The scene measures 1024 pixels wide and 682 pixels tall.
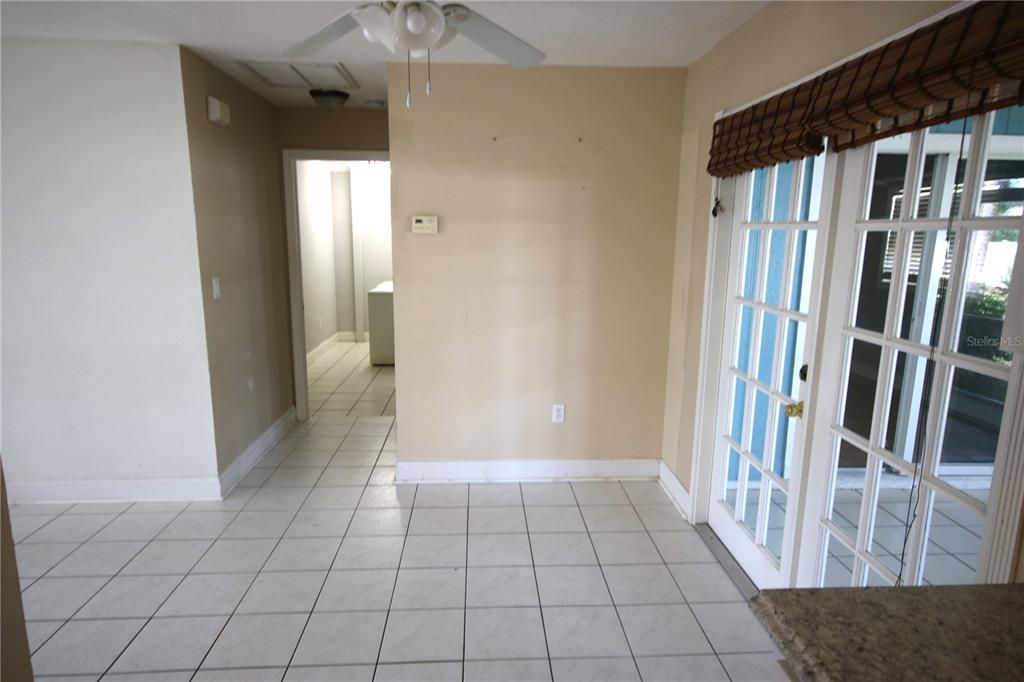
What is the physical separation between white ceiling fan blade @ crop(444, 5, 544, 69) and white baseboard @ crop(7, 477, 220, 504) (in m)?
2.81

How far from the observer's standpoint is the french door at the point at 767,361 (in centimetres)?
213

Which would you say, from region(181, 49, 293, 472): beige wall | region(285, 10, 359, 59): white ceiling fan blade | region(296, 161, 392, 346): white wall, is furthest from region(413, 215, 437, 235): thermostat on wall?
region(296, 161, 392, 346): white wall

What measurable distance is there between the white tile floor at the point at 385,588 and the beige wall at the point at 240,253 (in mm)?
592

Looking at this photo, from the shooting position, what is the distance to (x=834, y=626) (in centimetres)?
86

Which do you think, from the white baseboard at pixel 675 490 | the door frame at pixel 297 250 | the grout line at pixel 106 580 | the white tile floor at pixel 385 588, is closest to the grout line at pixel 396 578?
the white tile floor at pixel 385 588

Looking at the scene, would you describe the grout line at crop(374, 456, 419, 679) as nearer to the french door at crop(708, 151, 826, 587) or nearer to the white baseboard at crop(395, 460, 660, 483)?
the white baseboard at crop(395, 460, 660, 483)

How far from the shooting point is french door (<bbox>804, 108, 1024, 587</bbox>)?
1.33 meters

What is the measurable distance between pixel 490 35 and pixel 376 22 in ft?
1.16

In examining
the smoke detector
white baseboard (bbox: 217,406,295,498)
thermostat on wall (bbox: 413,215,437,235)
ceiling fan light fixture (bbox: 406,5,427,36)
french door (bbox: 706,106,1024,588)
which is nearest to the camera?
french door (bbox: 706,106,1024,588)

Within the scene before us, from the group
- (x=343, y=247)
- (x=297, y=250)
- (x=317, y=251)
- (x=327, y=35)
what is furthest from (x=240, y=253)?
(x=343, y=247)

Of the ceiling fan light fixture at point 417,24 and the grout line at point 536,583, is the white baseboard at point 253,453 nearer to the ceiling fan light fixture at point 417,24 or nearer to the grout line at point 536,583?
the grout line at point 536,583

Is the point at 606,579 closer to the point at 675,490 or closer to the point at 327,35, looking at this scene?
the point at 675,490

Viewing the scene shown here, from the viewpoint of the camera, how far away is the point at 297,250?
442cm

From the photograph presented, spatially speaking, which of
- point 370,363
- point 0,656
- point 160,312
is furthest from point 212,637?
point 370,363
